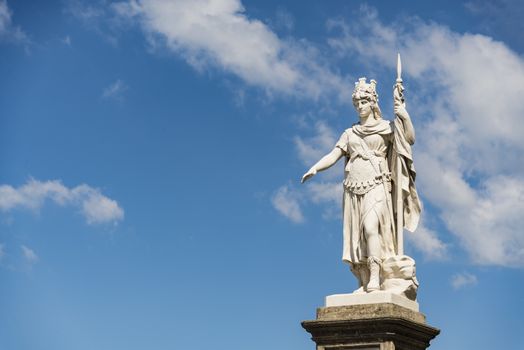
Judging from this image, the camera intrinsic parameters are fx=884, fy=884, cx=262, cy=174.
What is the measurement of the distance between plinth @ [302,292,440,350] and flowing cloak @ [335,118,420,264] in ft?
3.38

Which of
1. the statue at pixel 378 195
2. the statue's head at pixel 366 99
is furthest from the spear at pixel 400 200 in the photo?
the statue's head at pixel 366 99

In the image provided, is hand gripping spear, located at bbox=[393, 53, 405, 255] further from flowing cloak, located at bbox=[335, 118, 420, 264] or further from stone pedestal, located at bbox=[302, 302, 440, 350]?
stone pedestal, located at bbox=[302, 302, 440, 350]

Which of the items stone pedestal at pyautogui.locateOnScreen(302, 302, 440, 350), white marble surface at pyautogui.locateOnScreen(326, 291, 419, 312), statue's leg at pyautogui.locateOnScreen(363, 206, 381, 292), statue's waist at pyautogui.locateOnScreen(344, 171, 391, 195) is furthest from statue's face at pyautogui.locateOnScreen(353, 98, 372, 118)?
stone pedestal at pyautogui.locateOnScreen(302, 302, 440, 350)

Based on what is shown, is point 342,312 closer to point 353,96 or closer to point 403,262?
point 403,262

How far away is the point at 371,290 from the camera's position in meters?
13.9

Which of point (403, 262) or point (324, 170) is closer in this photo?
point (403, 262)

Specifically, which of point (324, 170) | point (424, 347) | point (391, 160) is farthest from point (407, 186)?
point (424, 347)

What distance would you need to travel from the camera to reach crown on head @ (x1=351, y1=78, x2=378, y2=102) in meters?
15.0

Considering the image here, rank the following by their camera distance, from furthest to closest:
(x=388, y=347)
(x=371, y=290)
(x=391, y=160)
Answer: (x=391, y=160)
(x=371, y=290)
(x=388, y=347)

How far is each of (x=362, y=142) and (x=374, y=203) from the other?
1175mm

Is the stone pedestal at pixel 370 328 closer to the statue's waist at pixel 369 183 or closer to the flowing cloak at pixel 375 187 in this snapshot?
the flowing cloak at pixel 375 187

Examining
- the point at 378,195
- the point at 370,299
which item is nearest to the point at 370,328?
the point at 370,299

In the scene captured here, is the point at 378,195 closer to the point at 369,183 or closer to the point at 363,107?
the point at 369,183

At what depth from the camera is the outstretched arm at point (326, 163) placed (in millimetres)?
15219
